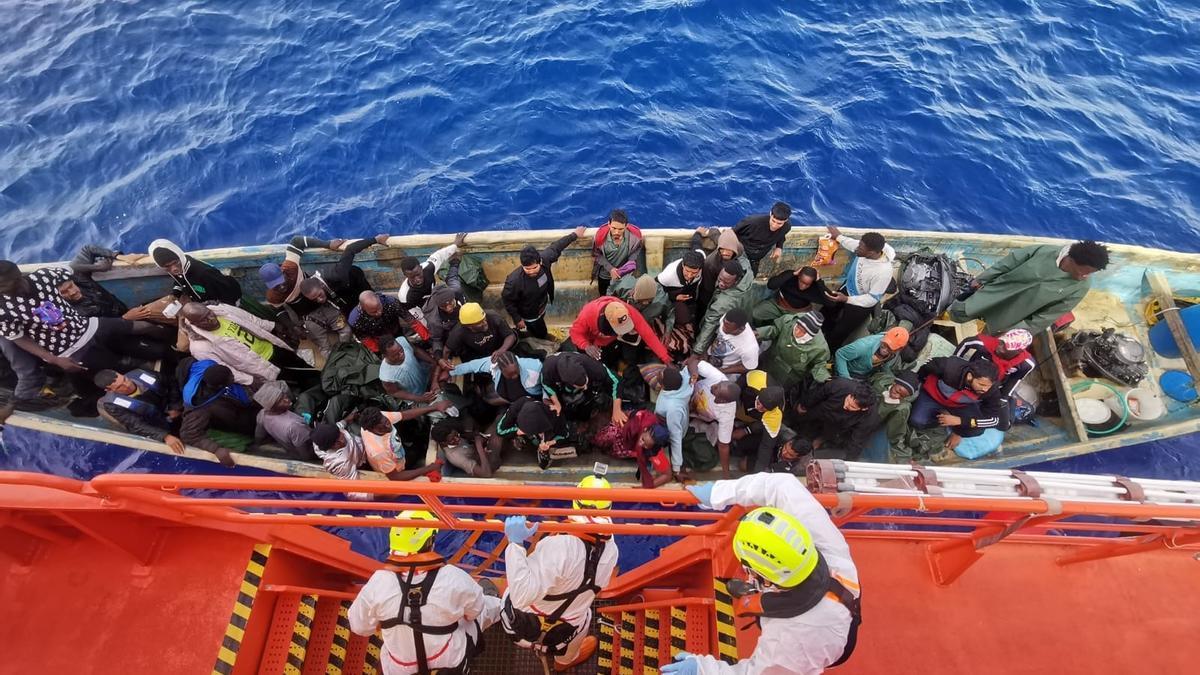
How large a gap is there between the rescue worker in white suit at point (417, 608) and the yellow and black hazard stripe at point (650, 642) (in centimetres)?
152

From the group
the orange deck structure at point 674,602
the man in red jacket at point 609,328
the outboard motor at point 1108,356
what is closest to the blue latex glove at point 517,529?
the orange deck structure at point 674,602

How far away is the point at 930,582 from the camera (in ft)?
13.3

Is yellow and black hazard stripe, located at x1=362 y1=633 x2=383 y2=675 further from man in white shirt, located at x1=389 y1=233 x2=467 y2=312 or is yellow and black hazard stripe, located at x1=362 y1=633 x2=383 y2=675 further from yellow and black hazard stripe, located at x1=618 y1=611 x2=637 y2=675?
man in white shirt, located at x1=389 y1=233 x2=467 y2=312

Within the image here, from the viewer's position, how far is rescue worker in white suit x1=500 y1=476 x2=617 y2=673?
4.01 m

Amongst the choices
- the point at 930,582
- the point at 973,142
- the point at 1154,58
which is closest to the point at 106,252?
the point at 930,582

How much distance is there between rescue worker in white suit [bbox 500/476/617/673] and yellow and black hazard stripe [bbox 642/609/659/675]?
0.62 m

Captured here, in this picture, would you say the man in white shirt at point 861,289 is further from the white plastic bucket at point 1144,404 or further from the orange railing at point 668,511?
the white plastic bucket at point 1144,404

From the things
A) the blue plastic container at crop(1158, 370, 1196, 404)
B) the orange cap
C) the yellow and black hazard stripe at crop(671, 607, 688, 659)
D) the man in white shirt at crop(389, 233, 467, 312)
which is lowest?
the blue plastic container at crop(1158, 370, 1196, 404)

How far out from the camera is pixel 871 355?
5.92 meters

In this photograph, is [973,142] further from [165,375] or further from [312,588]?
[165,375]

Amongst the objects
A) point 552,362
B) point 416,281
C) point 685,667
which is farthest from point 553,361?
point 685,667

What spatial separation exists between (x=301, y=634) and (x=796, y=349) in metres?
5.38

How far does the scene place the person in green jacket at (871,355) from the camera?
18.2ft

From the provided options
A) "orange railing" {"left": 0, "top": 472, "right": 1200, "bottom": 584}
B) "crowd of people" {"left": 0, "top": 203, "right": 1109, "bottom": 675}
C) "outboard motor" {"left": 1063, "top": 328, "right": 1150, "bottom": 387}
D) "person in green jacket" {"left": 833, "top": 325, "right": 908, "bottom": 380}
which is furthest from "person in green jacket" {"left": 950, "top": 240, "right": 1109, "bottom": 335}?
"orange railing" {"left": 0, "top": 472, "right": 1200, "bottom": 584}
